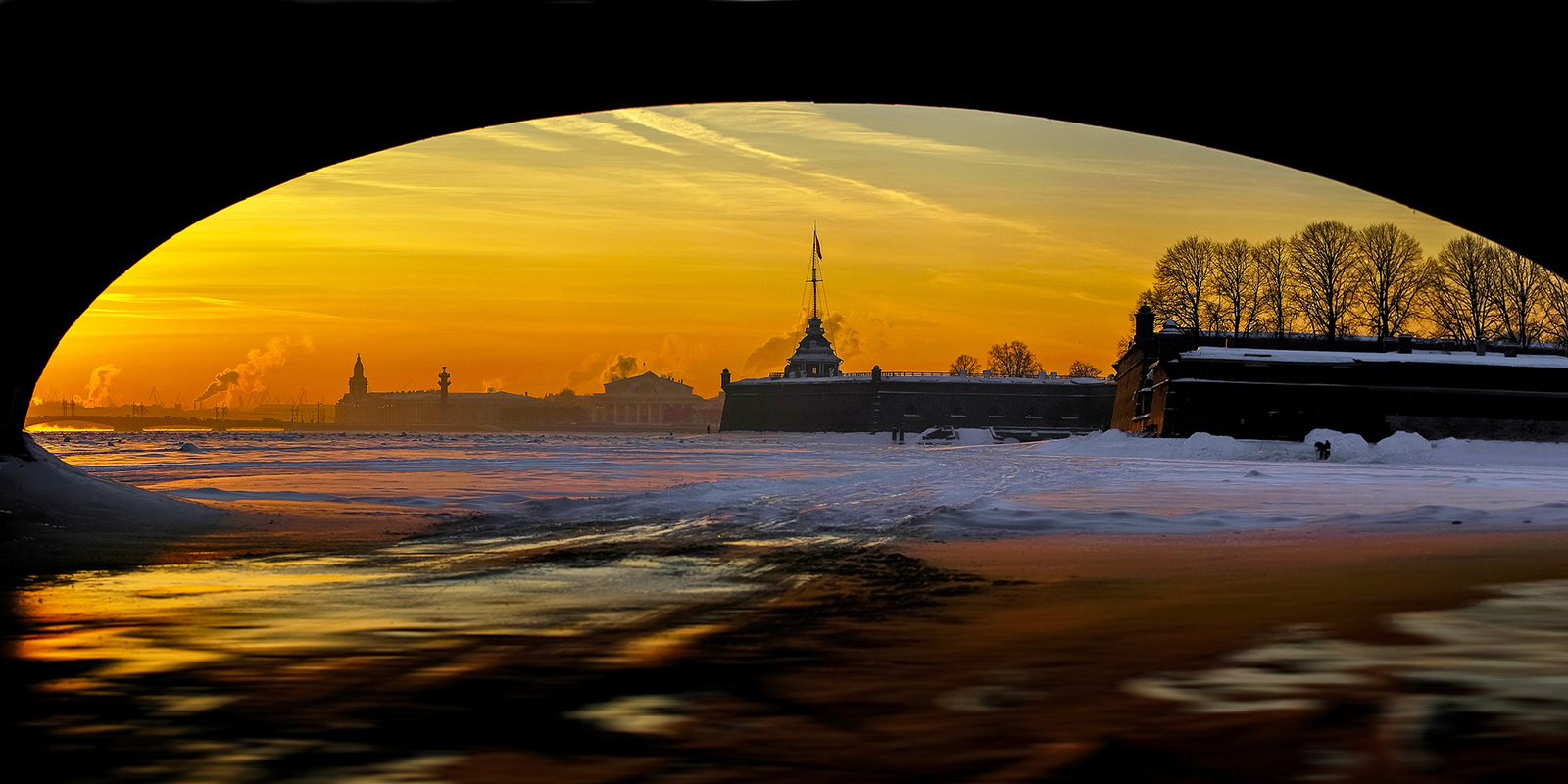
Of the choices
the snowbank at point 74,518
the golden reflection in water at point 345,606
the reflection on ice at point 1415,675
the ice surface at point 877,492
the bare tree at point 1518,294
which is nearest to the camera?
the reflection on ice at point 1415,675

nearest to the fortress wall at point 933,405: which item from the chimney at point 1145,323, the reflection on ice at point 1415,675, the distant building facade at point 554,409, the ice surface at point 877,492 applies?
the chimney at point 1145,323

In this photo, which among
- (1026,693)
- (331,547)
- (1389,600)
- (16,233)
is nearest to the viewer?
(1026,693)

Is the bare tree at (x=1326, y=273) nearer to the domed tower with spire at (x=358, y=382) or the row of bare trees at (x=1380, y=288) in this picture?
the row of bare trees at (x=1380, y=288)

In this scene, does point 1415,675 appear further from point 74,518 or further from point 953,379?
point 953,379

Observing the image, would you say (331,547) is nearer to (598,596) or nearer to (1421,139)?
(598,596)

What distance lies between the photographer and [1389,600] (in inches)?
323

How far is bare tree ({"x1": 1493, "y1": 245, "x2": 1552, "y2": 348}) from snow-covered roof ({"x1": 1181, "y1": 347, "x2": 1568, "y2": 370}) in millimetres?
21870

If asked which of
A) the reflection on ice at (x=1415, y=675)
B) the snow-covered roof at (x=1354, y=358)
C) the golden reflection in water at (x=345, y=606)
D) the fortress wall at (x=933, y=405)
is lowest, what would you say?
the golden reflection in water at (x=345, y=606)

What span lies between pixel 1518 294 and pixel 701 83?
71.6 meters

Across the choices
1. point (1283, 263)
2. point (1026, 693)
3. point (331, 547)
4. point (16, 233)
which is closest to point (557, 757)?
point (1026, 693)

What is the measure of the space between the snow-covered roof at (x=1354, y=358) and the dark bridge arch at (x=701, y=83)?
3989 centimetres

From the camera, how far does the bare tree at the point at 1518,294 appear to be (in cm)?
6906

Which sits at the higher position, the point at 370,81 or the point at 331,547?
the point at 370,81

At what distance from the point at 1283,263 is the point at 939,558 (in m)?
66.9
